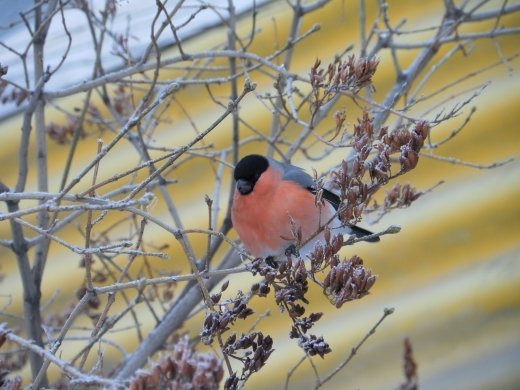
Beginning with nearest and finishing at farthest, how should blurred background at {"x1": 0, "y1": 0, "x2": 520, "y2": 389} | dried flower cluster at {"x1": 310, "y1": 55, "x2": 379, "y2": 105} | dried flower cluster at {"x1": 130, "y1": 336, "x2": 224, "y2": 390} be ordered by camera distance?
dried flower cluster at {"x1": 130, "y1": 336, "x2": 224, "y2": 390}, dried flower cluster at {"x1": 310, "y1": 55, "x2": 379, "y2": 105}, blurred background at {"x1": 0, "y1": 0, "x2": 520, "y2": 389}

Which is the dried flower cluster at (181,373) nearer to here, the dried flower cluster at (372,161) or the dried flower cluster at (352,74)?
the dried flower cluster at (372,161)

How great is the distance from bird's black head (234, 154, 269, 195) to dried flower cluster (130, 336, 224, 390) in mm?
1406

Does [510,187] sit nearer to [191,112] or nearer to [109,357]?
[191,112]

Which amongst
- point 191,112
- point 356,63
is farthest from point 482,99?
point 356,63

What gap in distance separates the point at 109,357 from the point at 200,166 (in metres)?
0.95

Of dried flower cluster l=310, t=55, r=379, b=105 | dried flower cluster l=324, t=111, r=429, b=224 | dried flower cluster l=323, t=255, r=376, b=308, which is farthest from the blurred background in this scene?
dried flower cluster l=323, t=255, r=376, b=308

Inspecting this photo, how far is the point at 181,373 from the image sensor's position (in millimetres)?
1083

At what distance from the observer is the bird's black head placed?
2.50 m

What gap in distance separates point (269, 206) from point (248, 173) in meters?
0.13

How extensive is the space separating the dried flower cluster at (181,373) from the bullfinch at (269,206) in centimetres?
128

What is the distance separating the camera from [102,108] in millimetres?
3768

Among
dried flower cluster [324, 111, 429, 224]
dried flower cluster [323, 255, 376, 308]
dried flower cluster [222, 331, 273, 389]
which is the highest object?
dried flower cluster [324, 111, 429, 224]

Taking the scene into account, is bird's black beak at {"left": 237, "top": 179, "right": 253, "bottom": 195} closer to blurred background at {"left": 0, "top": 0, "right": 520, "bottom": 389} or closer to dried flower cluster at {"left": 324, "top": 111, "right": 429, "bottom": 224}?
blurred background at {"left": 0, "top": 0, "right": 520, "bottom": 389}

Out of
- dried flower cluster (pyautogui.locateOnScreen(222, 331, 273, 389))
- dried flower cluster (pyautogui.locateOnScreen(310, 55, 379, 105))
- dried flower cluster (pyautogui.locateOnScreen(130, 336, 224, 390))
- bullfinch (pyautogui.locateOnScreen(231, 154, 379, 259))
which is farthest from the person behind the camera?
bullfinch (pyautogui.locateOnScreen(231, 154, 379, 259))
